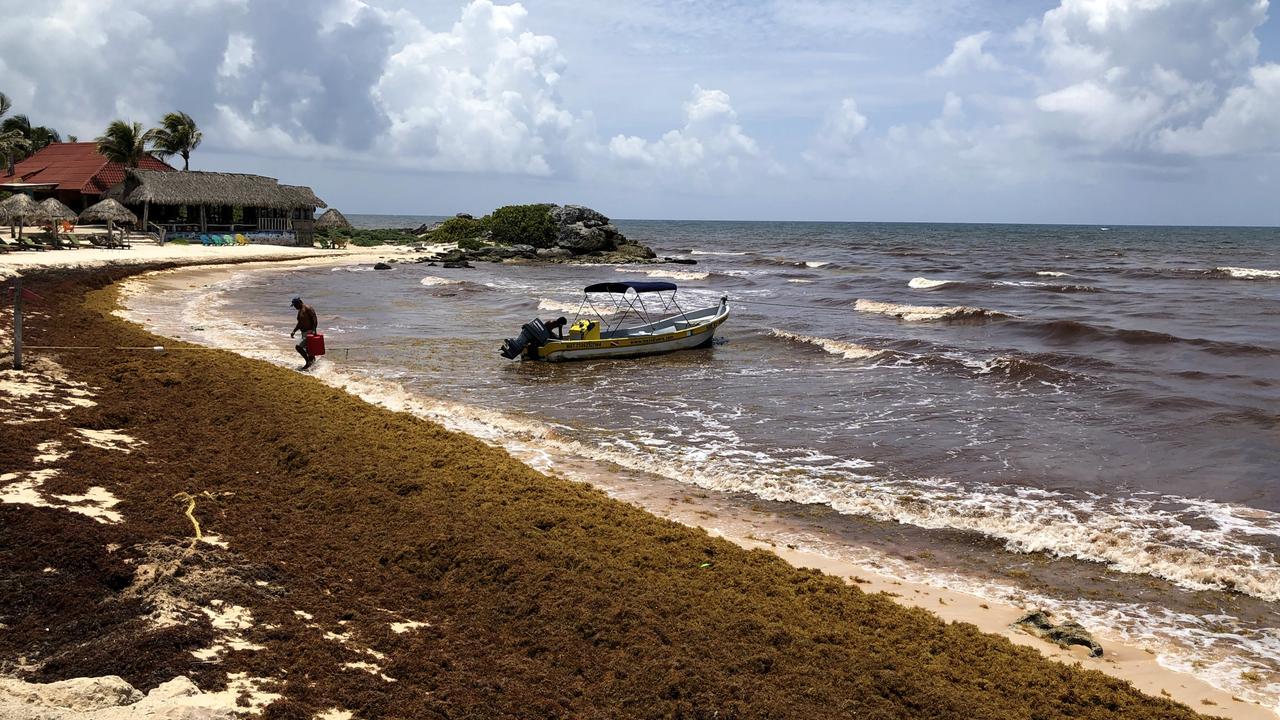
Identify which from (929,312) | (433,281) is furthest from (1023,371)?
(433,281)

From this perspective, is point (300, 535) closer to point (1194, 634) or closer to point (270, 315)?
point (1194, 634)

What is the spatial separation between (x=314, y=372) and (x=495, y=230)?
51.3 metres

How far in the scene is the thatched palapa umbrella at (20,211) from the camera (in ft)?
117

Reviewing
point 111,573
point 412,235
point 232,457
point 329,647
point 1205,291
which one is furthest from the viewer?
point 412,235

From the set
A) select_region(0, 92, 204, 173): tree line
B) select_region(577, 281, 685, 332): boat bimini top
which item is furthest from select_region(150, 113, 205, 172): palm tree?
select_region(577, 281, 685, 332): boat bimini top

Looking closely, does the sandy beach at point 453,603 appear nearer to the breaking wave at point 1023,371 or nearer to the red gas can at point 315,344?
the red gas can at point 315,344

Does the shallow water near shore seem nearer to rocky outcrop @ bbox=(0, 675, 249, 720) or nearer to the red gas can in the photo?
the red gas can

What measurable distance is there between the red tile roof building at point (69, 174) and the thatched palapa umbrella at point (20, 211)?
13787mm

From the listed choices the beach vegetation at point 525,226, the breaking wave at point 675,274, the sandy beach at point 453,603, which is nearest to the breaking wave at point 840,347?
the sandy beach at point 453,603

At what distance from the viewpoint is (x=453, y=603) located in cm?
616

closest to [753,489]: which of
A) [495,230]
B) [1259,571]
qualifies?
[1259,571]

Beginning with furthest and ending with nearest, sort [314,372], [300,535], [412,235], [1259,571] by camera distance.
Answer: [412,235]
[314,372]
[1259,571]
[300,535]

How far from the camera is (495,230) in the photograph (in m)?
66.8

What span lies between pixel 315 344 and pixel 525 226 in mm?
48560
